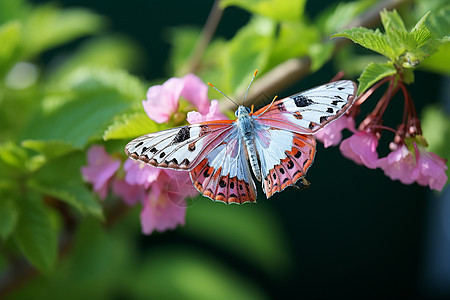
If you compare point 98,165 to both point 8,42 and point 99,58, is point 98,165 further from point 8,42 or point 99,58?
point 99,58

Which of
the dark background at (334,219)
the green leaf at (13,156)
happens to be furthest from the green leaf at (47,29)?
the dark background at (334,219)

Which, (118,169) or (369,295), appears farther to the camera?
(369,295)

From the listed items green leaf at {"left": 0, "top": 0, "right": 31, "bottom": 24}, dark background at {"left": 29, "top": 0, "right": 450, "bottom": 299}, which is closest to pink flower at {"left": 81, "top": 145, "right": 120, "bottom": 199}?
green leaf at {"left": 0, "top": 0, "right": 31, "bottom": 24}

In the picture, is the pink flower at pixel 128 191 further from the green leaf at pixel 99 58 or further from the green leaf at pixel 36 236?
the green leaf at pixel 99 58

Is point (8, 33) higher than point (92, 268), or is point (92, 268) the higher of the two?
point (8, 33)

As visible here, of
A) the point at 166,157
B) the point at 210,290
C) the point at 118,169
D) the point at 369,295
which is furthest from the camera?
the point at 369,295

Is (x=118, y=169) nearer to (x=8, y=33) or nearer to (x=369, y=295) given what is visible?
(x=8, y=33)

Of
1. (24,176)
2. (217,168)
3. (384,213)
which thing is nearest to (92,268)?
(24,176)
